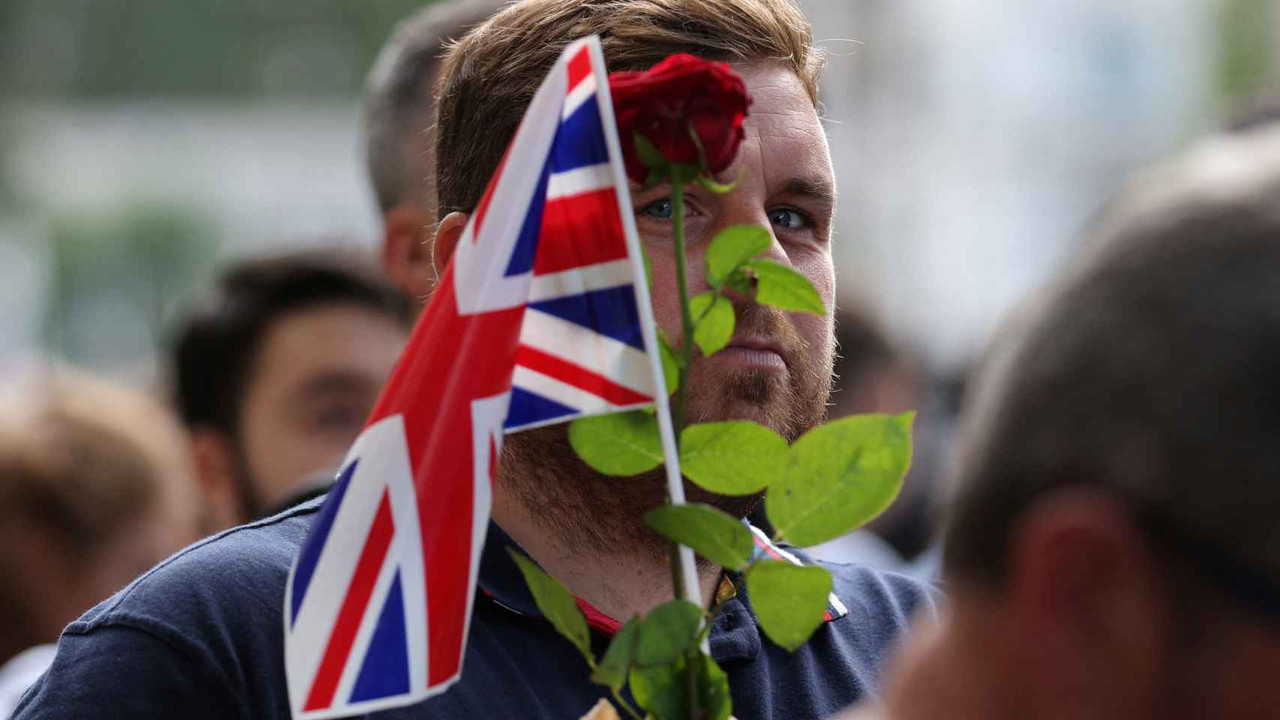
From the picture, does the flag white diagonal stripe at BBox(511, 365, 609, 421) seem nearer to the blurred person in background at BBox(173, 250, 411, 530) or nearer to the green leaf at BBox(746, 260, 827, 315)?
the green leaf at BBox(746, 260, 827, 315)

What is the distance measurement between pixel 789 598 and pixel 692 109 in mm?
425

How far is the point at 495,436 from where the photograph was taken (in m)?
1.52

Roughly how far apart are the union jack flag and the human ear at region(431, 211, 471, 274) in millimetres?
456

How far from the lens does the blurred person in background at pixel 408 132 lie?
3238 millimetres

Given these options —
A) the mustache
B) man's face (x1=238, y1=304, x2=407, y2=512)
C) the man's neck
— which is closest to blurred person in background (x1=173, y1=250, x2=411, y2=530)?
man's face (x1=238, y1=304, x2=407, y2=512)

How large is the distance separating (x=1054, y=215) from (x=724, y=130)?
30.9 metres

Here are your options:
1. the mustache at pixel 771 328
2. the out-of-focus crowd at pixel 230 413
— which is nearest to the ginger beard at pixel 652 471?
the mustache at pixel 771 328

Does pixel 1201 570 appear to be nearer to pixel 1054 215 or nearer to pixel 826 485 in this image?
pixel 826 485

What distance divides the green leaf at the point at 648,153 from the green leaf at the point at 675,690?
1.35 ft

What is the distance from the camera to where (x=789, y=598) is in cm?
152

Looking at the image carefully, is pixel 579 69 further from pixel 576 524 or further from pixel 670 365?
pixel 576 524

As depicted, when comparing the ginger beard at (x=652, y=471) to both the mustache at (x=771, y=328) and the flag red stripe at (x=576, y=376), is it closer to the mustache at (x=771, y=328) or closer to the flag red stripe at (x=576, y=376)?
the mustache at (x=771, y=328)

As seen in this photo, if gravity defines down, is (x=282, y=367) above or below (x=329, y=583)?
below

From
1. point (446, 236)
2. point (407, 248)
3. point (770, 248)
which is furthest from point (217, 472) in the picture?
point (770, 248)
